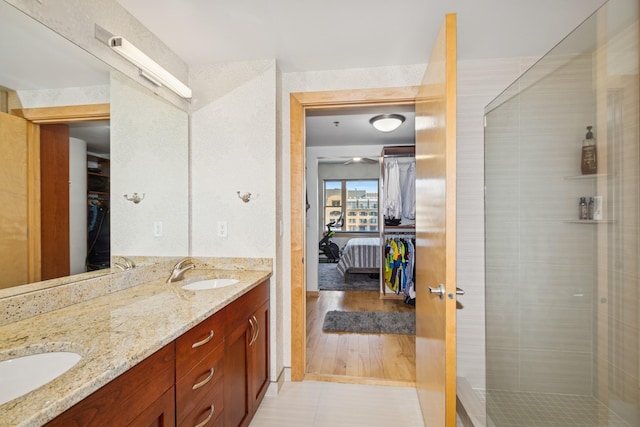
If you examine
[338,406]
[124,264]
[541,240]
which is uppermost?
[541,240]

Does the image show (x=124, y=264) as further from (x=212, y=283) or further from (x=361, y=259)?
(x=361, y=259)

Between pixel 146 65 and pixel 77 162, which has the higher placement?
pixel 146 65

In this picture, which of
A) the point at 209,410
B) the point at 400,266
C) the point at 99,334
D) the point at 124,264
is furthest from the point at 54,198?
the point at 400,266

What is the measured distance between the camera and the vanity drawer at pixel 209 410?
1.06 meters

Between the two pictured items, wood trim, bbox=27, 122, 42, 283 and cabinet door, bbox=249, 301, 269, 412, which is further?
cabinet door, bbox=249, 301, 269, 412

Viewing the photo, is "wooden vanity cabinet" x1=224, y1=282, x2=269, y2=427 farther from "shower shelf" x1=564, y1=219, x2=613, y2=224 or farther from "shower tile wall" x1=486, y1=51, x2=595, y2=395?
Result: "shower shelf" x1=564, y1=219, x2=613, y2=224

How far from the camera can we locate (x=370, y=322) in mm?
3207

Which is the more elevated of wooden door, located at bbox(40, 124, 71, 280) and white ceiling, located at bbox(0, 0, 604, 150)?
white ceiling, located at bbox(0, 0, 604, 150)

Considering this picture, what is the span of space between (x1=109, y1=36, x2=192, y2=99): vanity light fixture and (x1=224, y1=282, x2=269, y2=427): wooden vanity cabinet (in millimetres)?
1362

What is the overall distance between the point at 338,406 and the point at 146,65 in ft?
7.83

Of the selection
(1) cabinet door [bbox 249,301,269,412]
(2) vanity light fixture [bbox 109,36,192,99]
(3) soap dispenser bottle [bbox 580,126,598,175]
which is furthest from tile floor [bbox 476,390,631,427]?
(2) vanity light fixture [bbox 109,36,192,99]

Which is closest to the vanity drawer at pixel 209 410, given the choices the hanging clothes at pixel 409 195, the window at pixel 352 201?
the hanging clothes at pixel 409 195

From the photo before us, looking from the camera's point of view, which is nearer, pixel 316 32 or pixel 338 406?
pixel 316 32

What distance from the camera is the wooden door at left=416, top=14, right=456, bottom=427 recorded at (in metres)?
1.19
